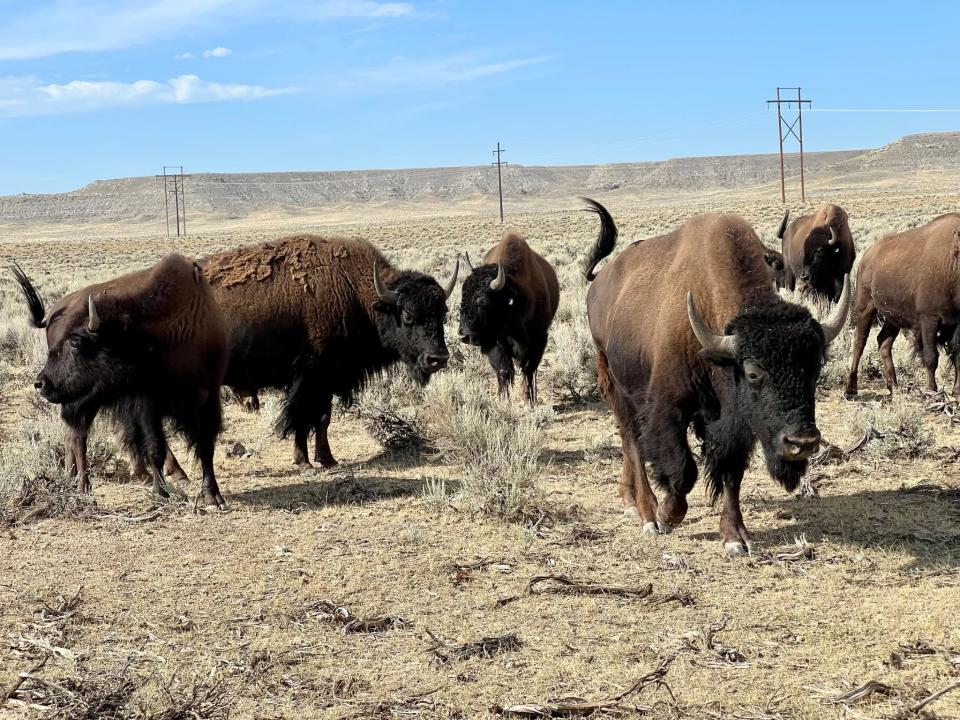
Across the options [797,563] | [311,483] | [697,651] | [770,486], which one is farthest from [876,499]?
[311,483]

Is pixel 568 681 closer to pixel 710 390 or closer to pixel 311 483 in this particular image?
pixel 710 390

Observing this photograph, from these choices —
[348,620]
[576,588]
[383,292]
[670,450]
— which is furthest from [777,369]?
[383,292]

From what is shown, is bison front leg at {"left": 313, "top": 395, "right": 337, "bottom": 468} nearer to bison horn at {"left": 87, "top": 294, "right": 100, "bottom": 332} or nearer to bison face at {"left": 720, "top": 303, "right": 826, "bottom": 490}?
bison horn at {"left": 87, "top": 294, "right": 100, "bottom": 332}

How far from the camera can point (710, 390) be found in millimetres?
6184

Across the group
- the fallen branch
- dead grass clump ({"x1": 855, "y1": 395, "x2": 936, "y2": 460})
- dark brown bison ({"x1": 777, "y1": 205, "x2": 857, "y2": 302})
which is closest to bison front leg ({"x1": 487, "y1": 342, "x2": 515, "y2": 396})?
dead grass clump ({"x1": 855, "y1": 395, "x2": 936, "y2": 460})

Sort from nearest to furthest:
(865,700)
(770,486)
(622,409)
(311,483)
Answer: (865,700) → (622,409) → (770,486) → (311,483)

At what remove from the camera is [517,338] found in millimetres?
12344

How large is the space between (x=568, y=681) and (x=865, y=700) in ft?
4.08

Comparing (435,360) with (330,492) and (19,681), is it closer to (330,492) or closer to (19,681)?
(330,492)

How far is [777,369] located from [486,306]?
22.6ft

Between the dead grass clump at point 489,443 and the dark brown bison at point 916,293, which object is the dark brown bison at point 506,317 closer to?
the dead grass clump at point 489,443

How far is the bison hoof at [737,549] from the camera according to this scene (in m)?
6.25

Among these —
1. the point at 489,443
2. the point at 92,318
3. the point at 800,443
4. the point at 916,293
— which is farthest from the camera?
the point at 916,293

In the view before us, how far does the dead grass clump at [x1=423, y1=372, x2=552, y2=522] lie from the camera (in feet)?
23.6
